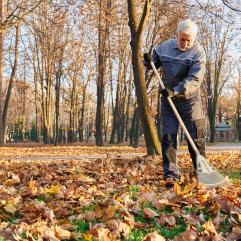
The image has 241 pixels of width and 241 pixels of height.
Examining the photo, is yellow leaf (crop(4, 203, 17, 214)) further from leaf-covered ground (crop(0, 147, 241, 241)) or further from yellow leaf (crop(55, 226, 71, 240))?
yellow leaf (crop(55, 226, 71, 240))

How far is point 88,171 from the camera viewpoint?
8.26m

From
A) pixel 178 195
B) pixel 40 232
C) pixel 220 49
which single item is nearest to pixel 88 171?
pixel 178 195

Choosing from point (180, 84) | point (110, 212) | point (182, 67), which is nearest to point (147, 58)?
point (182, 67)

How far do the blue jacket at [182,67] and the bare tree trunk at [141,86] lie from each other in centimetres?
558

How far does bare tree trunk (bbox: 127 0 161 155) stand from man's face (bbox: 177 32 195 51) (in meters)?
5.89

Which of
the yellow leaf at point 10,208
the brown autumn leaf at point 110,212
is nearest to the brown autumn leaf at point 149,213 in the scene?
the brown autumn leaf at point 110,212

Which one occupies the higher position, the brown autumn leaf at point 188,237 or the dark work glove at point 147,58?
the dark work glove at point 147,58

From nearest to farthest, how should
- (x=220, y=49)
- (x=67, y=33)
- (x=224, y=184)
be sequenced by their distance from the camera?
1. (x=224, y=184)
2. (x=67, y=33)
3. (x=220, y=49)

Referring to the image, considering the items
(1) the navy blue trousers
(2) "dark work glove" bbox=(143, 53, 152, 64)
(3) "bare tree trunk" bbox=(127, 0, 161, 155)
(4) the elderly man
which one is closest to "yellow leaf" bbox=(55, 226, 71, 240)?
(4) the elderly man

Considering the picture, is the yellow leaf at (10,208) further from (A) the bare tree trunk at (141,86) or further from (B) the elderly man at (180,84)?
(A) the bare tree trunk at (141,86)

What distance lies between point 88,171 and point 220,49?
43095 mm

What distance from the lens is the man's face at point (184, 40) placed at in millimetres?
6434

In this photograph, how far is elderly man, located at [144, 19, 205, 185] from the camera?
6480mm

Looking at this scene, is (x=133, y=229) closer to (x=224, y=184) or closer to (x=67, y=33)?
(x=224, y=184)
